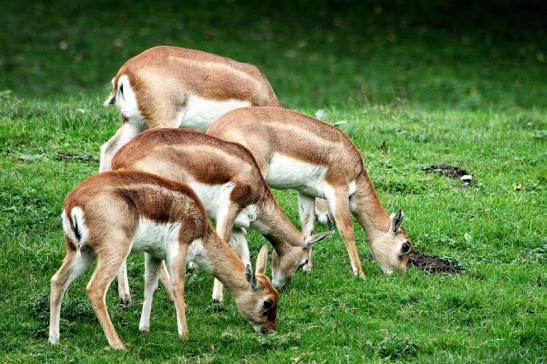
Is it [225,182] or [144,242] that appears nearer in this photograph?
[144,242]

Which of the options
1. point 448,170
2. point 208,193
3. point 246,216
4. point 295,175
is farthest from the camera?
point 448,170

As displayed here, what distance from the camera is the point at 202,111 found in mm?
10438

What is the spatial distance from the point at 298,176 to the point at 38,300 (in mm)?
2744

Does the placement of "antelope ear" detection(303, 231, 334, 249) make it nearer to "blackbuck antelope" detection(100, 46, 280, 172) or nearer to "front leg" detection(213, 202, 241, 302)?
"front leg" detection(213, 202, 241, 302)

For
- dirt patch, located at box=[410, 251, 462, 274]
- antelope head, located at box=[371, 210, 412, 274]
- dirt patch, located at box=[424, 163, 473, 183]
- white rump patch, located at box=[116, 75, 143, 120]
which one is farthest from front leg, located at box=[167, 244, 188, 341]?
dirt patch, located at box=[424, 163, 473, 183]

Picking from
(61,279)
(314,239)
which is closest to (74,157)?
(314,239)

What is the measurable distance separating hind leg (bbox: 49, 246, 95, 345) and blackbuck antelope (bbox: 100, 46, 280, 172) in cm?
278

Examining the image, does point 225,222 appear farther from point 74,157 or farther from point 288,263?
point 74,157

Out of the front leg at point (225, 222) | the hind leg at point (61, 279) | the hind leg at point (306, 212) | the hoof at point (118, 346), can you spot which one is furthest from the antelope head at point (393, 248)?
the hind leg at point (61, 279)

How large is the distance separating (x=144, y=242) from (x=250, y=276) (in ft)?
2.84

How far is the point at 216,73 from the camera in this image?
1054cm

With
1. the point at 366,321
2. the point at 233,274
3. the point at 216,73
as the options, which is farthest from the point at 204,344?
the point at 216,73

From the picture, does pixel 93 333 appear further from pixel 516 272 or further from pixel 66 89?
pixel 66 89

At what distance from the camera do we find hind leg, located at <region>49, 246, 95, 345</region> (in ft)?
24.3
